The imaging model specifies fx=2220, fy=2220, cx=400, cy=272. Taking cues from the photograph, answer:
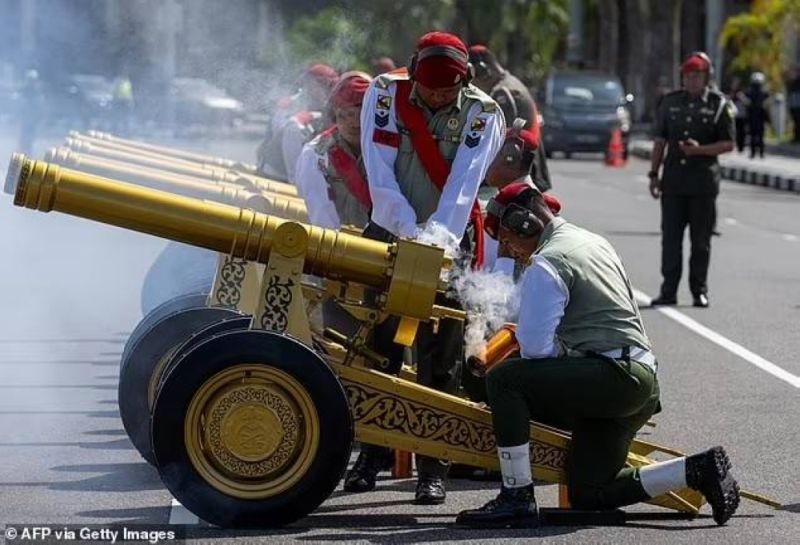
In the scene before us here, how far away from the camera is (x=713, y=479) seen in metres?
8.09

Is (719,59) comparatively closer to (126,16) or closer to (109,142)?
(126,16)

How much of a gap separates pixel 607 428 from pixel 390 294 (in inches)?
37.7

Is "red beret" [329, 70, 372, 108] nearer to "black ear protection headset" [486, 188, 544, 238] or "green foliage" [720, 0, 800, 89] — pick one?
"black ear protection headset" [486, 188, 544, 238]

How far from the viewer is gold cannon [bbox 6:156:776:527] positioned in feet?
26.2

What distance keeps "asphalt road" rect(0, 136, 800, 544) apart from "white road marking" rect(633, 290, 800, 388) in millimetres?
37

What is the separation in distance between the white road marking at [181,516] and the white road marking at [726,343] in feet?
15.9

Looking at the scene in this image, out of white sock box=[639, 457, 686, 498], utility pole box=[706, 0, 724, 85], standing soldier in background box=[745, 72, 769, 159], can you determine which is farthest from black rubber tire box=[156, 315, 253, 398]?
utility pole box=[706, 0, 724, 85]

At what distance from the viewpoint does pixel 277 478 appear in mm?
8047

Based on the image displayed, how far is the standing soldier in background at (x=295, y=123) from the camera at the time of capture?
1321 cm

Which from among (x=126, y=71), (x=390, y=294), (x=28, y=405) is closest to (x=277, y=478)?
(x=390, y=294)

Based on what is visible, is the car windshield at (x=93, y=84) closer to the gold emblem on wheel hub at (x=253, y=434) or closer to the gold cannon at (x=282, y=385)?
the gold cannon at (x=282, y=385)

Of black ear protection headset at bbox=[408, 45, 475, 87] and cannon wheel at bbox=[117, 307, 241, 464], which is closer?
black ear protection headset at bbox=[408, 45, 475, 87]

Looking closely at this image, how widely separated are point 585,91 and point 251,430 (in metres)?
40.0

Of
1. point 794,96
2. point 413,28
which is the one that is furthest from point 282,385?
point 413,28
